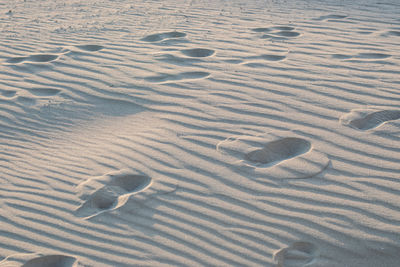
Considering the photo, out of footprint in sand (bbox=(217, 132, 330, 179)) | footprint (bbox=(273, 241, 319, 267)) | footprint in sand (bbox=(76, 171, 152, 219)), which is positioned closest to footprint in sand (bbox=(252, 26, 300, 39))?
footprint in sand (bbox=(217, 132, 330, 179))

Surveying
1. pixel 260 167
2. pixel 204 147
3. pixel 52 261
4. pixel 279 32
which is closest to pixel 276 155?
pixel 260 167

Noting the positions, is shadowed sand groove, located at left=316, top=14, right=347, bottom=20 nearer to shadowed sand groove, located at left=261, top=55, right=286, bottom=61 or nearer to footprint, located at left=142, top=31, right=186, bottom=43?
shadowed sand groove, located at left=261, top=55, right=286, bottom=61

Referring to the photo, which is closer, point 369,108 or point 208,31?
point 369,108

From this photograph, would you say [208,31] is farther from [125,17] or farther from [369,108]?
[369,108]

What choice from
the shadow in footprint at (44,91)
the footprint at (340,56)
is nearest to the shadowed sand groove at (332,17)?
the footprint at (340,56)

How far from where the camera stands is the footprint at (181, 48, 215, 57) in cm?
550

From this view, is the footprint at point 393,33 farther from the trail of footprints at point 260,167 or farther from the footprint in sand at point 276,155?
the footprint in sand at point 276,155

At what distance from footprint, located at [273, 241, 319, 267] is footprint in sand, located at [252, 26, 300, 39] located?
155 inches

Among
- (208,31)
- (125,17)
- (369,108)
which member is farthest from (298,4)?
(369,108)

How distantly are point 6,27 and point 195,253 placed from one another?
6223 mm

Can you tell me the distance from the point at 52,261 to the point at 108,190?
0.66 meters

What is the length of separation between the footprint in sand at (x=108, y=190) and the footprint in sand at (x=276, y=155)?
2.33ft

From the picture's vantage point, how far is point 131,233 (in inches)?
107

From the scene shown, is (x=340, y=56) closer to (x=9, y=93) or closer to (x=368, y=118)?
(x=368, y=118)
